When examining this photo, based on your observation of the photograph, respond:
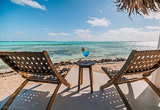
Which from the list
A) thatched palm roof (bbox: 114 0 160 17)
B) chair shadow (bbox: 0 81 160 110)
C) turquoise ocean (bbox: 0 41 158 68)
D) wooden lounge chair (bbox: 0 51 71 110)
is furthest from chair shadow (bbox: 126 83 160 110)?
turquoise ocean (bbox: 0 41 158 68)

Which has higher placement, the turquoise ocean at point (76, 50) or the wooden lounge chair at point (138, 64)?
the wooden lounge chair at point (138, 64)

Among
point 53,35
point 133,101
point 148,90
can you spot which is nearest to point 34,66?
point 133,101

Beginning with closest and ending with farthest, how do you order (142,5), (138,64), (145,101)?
(138,64) → (145,101) → (142,5)

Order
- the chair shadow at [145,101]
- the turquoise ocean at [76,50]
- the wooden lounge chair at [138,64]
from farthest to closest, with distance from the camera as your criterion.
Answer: the turquoise ocean at [76,50], the chair shadow at [145,101], the wooden lounge chair at [138,64]

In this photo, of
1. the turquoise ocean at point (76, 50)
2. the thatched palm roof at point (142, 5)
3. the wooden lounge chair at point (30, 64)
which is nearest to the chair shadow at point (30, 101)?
the wooden lounge chair at point (30, 64)

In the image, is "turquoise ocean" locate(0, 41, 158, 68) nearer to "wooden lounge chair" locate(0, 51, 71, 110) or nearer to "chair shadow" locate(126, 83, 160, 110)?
"wooden lounge chair" locate(0, 51, 71, 110)

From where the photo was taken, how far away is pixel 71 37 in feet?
97.9

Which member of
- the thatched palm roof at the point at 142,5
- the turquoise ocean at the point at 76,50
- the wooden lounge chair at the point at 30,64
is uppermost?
the thatched palm roof at the point at 142,5

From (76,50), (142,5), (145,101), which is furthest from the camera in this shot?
(76,50)

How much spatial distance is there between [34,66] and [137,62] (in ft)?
4.47

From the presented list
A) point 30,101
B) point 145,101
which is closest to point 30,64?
point 30,101

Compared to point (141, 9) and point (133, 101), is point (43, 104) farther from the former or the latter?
point (141, 9)

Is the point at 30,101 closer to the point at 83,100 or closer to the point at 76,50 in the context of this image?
the point at 83,100

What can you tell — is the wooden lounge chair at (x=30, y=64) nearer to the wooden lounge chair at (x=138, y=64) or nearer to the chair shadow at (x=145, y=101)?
the wooden lounge chair at (x=138, y=64)
